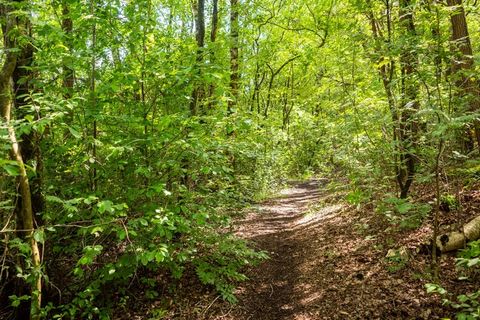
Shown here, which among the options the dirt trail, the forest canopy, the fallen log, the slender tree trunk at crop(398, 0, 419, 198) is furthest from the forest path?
the slender tree trunk at crop(398, 0, 419, 198)

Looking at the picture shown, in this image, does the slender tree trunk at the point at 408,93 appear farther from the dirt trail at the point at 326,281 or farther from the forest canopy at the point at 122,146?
the dirt trail at the point at 326,281

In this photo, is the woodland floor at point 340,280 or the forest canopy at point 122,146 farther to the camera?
the woodland floor at point 340,280

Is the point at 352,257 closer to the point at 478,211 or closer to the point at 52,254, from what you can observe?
the point at 478,211

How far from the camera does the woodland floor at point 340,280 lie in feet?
14.3

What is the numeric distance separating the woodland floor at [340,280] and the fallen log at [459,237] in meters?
0.16

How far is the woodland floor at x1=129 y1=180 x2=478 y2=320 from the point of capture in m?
4.37

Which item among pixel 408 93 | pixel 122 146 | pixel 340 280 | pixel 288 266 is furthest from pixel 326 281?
pixel 122 146

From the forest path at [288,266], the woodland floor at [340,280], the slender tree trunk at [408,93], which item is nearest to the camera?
the woodland floor at [340,280]

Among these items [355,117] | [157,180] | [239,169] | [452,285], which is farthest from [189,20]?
[452,285]

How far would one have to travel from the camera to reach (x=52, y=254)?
16.7 feet

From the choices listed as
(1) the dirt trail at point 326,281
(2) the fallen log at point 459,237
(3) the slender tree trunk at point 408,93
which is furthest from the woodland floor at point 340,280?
(3) the slender tree trunk at point 408,93

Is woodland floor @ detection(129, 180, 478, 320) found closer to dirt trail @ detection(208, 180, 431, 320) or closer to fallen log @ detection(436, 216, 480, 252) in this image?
dirt trail @ detection(208, 180, 431, 320)

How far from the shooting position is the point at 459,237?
4793 millimetres

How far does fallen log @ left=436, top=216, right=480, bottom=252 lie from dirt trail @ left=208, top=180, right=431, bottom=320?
2.50ft
